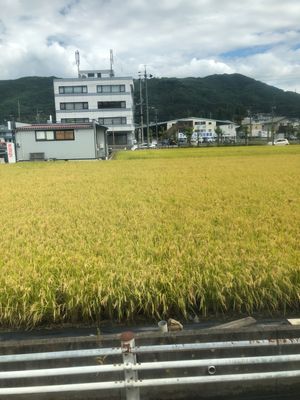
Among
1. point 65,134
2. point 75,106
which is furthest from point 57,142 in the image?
point 75,106

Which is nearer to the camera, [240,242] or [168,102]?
[240,242]

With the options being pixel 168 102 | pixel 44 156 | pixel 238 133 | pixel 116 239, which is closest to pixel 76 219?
pixel 116 239

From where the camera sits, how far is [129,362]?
2137mm

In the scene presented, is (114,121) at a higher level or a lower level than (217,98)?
lower

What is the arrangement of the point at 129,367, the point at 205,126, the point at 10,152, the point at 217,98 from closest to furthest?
1. the point at 129,367
2. the point at 10,152
3. the point at 205,126
4. the point at 217,98

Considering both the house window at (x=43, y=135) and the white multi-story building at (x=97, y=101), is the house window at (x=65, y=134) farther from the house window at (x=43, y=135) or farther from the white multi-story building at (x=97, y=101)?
the white multi-story building at (x=97, y=101)

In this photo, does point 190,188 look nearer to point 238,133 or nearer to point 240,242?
point 240,242

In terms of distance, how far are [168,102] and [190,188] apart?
10239cm

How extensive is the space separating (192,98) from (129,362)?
375ft

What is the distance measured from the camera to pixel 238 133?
249 ft

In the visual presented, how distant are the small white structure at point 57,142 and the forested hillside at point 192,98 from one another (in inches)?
2138

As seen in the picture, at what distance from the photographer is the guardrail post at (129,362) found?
2094mm

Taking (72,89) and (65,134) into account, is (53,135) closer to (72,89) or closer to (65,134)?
(65,134)

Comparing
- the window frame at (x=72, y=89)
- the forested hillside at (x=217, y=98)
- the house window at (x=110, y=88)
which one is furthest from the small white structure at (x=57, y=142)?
the forested hillside at (x=217, y=98)
